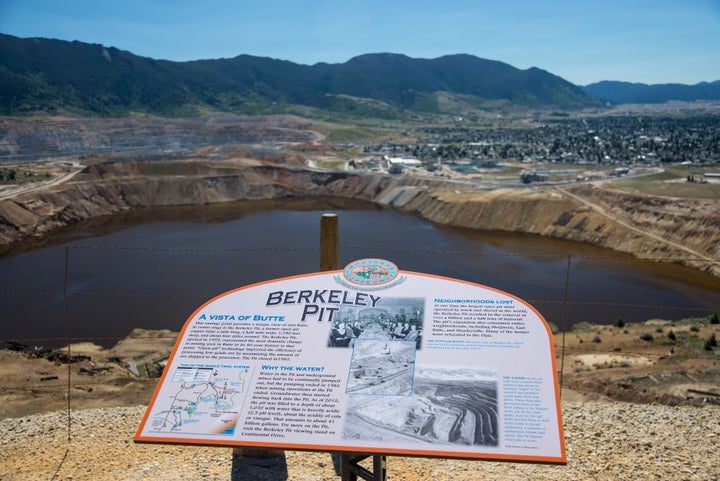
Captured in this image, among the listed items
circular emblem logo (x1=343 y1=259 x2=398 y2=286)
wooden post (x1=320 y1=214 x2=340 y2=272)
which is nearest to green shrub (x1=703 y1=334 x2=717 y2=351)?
wooden post (x1=320 y1=214 x2=340 y2=272)

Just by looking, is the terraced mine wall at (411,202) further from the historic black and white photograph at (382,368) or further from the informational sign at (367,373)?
the historic black and white photograph at (382,368)

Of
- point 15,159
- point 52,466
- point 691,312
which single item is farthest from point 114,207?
point 52,466

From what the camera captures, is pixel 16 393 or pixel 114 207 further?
pixel 114 207

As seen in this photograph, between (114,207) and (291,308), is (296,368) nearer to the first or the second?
(291,308)

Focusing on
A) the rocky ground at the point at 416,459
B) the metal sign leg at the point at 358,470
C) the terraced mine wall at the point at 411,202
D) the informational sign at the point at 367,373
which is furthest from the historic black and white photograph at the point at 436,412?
the terraced mine wall at the point at 411,202

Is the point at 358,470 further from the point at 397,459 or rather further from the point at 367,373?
the point at 397,459

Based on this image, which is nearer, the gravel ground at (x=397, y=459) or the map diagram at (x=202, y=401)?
the map diagram at (x=202, y=401)
